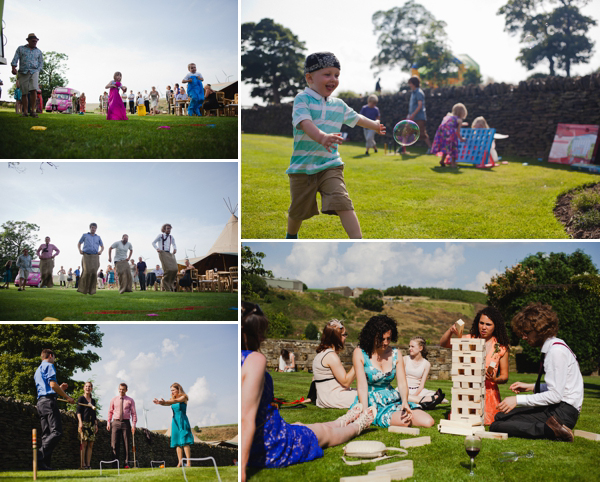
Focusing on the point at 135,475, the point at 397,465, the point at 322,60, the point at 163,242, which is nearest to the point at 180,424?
the point at 135,475

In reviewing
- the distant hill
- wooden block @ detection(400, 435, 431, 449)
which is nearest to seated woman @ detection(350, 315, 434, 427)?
wooden block @ detection(400, 435, 431, 449)

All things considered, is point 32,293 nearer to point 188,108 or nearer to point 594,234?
point 188,108

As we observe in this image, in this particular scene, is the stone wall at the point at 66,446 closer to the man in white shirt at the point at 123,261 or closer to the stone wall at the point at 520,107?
the man in white shirt at the point at 123,261

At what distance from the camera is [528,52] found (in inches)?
1184

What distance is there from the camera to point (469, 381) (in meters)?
5.18

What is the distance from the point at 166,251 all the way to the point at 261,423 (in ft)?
9.40

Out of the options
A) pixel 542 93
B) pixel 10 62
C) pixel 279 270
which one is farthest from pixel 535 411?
pixel 542 93

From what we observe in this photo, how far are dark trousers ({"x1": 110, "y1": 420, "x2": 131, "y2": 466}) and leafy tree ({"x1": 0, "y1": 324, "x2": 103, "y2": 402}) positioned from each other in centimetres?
62

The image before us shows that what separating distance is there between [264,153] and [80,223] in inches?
341

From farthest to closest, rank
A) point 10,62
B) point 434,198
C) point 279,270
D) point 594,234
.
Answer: point 434,198 → point 594,234 → point 279,270 → point 10,62

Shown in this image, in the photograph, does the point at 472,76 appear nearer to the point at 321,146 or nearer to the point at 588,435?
the point at 321,146

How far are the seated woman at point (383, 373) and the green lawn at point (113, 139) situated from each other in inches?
95.3

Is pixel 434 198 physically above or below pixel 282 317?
above

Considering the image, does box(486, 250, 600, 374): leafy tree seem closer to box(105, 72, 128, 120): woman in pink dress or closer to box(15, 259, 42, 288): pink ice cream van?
box(105, 72, 128, 120): woman in pink dress
